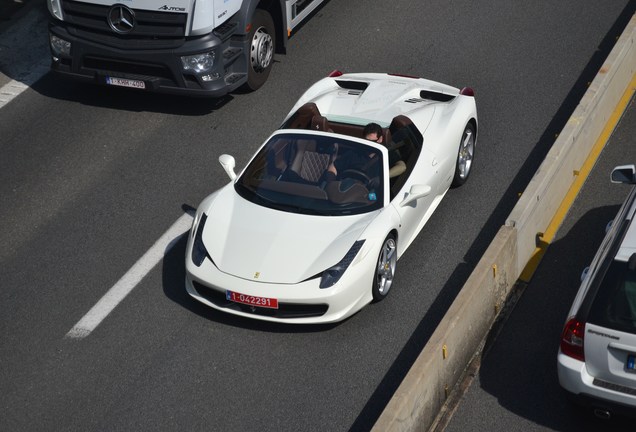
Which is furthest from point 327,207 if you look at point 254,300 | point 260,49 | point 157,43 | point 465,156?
point 260,49

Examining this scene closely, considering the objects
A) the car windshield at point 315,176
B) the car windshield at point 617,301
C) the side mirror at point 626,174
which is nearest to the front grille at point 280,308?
the car windshield at point 315,176

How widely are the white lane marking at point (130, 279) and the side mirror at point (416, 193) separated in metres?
2.52

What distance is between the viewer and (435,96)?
11242 millimetres

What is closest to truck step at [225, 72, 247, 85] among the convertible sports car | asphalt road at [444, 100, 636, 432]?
the convertible sports car

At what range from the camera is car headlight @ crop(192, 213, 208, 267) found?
9281mm

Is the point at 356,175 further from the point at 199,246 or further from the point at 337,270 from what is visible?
the point at 199,246

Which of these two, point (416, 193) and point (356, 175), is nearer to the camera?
point (416, 193)

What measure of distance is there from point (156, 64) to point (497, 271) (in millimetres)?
5281

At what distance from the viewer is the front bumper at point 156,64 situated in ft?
39.5

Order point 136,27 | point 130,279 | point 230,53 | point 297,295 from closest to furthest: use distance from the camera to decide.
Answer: point 297,295 → point 130,279 → point 136,27 → point 230,53

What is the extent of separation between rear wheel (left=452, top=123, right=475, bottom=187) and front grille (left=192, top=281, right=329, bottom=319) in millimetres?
2791

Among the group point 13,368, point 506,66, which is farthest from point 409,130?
point 13,368

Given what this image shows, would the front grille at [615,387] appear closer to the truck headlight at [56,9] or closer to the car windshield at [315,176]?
the car windshield at [315,176]

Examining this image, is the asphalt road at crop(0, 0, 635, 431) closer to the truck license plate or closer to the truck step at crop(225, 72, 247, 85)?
the truck step at crop(225, 72, 247, 85)
